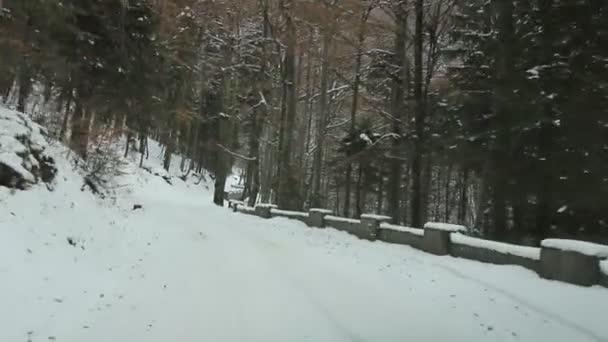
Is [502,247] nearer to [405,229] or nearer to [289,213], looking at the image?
[405,229]

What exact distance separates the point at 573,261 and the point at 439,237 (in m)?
3.20

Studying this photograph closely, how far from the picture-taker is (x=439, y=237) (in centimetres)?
954

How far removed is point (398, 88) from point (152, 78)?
30.3ft

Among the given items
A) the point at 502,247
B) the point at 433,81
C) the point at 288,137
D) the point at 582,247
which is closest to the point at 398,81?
the point at 433,81

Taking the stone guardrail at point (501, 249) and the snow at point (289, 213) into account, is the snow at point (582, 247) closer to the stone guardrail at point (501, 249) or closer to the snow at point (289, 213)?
the stone guardrail at point (501, 249)

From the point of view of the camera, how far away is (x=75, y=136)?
11.5m

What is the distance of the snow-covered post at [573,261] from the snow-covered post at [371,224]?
5448mm

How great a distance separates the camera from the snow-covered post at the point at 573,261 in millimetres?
6324

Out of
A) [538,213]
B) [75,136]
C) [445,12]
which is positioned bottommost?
[538,213]

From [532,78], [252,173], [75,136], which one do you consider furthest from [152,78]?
[252,173]

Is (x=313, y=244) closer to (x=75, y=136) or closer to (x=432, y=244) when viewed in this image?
(x=432, y=244)

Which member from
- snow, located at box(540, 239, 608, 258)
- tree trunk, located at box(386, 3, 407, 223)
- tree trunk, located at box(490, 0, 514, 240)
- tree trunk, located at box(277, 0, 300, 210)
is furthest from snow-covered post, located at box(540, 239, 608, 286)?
tree trunk, located at box(277, 0, 300, 210)

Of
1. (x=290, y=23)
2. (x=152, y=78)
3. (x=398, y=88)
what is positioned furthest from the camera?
(x=290, y=23)

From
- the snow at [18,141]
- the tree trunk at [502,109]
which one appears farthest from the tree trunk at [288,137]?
the snow at [18,141]
